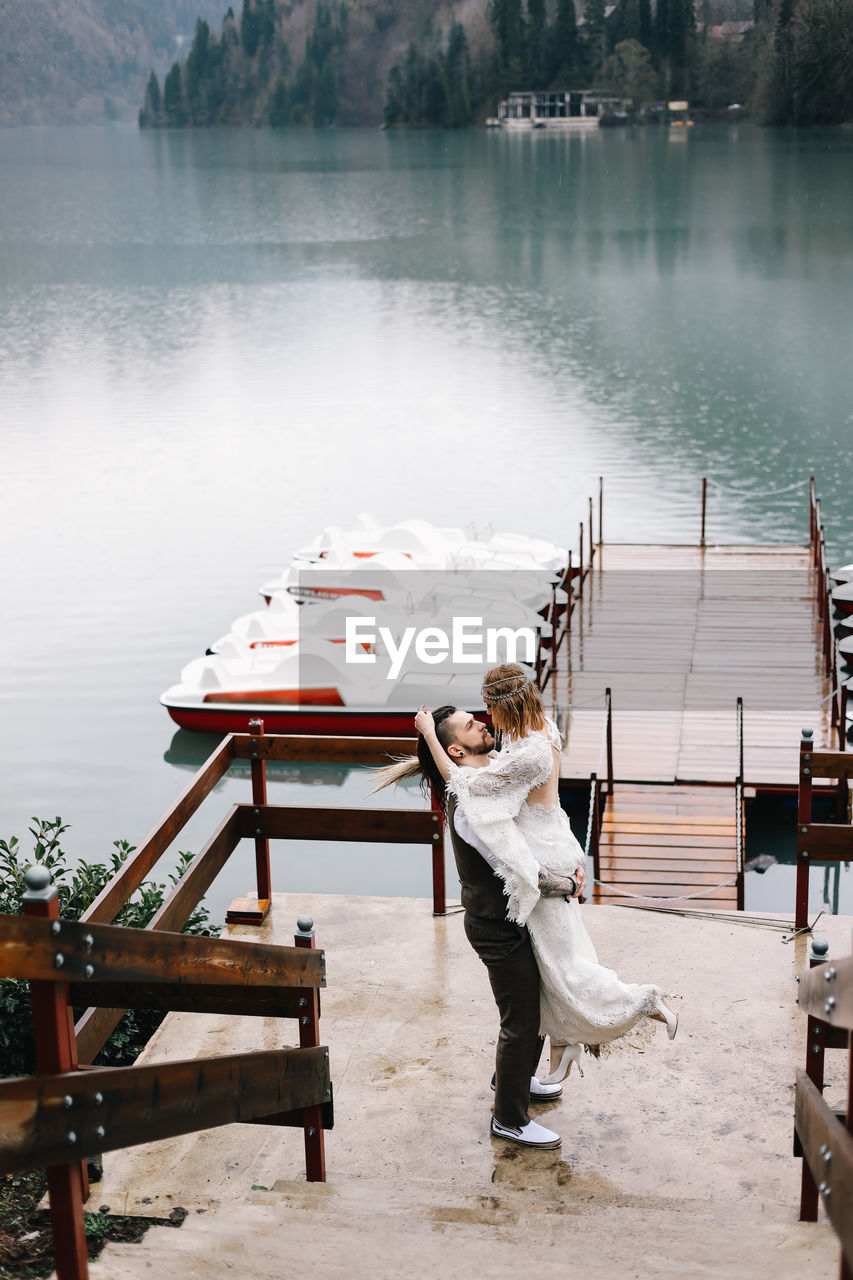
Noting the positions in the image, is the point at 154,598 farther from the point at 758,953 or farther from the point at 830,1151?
the point at 830,1151

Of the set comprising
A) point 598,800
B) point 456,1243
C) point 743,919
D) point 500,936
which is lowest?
point 598,800

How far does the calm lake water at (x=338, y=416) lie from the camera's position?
17016 mm

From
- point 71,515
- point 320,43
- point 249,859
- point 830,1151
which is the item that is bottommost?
point 249,859

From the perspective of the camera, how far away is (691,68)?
137000mm

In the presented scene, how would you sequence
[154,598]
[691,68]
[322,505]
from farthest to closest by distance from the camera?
[691,68] < [322,505] < [154,598]

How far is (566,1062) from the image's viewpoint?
4691 mm

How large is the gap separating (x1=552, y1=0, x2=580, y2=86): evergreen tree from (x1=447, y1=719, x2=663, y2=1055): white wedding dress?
149896 millimetres

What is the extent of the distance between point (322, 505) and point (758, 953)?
20.1m

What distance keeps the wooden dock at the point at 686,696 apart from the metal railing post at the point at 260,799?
10.0 feet

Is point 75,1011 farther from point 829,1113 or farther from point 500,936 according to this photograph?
point 829,1113

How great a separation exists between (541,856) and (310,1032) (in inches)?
33.7

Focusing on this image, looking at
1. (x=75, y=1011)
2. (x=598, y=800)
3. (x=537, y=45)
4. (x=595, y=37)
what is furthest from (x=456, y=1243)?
(x=595, y=37)

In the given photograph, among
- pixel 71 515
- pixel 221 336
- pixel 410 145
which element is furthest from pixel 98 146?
pixel 71 515

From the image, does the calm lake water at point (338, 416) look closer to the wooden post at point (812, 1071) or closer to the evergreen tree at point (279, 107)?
the wooden post at point (812, 1071)
